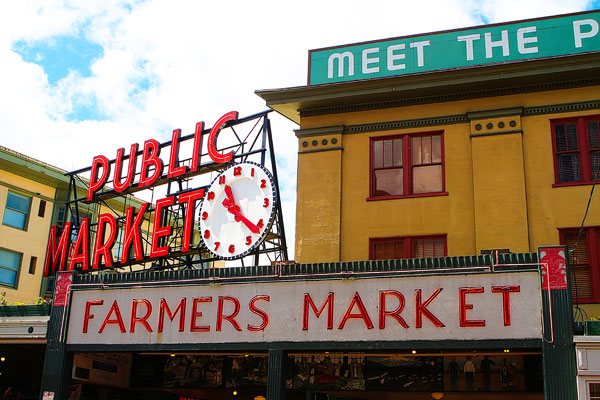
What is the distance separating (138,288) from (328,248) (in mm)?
5992

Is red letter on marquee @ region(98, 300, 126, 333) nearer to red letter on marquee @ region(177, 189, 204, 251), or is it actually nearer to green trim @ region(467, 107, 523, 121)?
red letter on marquee @ region(177, 189, 204, 251)

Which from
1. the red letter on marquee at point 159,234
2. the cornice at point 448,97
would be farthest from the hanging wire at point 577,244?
the red letter on marquee at point 159,234

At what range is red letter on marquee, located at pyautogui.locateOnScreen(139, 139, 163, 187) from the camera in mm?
31016

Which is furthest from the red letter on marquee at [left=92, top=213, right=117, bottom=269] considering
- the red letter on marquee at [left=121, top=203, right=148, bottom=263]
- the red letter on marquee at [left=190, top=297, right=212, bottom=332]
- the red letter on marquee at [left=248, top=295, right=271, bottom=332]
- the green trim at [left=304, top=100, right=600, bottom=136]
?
the red letter on marquee at [left=248, top=295, right=271, bottom=332]

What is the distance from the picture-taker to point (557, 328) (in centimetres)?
1551

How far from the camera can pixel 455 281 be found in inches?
661

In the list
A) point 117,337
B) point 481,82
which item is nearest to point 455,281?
point 481,82

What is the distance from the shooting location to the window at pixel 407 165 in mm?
22547

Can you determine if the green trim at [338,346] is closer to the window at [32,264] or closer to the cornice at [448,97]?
the cornice at [448,97]

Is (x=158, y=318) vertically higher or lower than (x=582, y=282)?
lower

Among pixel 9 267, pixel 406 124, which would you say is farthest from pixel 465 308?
pixel 9 267

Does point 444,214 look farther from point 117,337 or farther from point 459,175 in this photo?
point 117,337

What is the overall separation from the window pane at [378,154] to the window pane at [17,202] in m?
27.5

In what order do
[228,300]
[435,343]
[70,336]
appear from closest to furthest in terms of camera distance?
[435,343], [228,300], [70,336]
